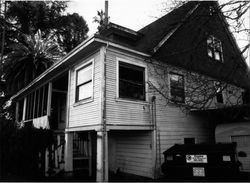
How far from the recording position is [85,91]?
343 inches

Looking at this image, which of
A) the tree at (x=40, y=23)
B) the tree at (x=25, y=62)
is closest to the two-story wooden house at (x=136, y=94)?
the tree at (x=25, y=62)

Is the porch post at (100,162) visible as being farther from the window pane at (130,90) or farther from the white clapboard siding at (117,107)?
the window pane at (130,90)

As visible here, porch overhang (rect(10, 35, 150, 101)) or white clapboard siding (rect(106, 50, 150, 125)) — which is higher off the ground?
porch overhang (rect(10, 35, 150, 101))

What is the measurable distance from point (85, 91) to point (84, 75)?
755 mm

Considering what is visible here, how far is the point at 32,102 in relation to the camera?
14.5 m

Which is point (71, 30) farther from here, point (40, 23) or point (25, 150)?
point (25, 150)

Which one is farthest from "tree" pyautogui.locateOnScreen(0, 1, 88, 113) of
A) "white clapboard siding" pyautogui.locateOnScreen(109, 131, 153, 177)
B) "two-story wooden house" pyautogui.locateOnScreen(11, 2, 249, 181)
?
"white clapboard siding" pyautogui.locateOnScreen(109, 131, 153, 177)

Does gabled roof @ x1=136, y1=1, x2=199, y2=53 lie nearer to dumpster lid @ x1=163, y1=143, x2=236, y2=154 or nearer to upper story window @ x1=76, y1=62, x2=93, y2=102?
upper story window @ x1=76, y1=62, x2=93, y2=102

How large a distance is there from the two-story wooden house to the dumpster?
100 cm

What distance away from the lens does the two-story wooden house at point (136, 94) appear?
23.3ft

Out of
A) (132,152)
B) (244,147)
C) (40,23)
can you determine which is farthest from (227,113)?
(40,23)

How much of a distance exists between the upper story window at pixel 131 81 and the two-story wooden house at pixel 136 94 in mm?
42

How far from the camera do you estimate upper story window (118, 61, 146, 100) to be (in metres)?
8.44

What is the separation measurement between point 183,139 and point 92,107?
516 centimetres
